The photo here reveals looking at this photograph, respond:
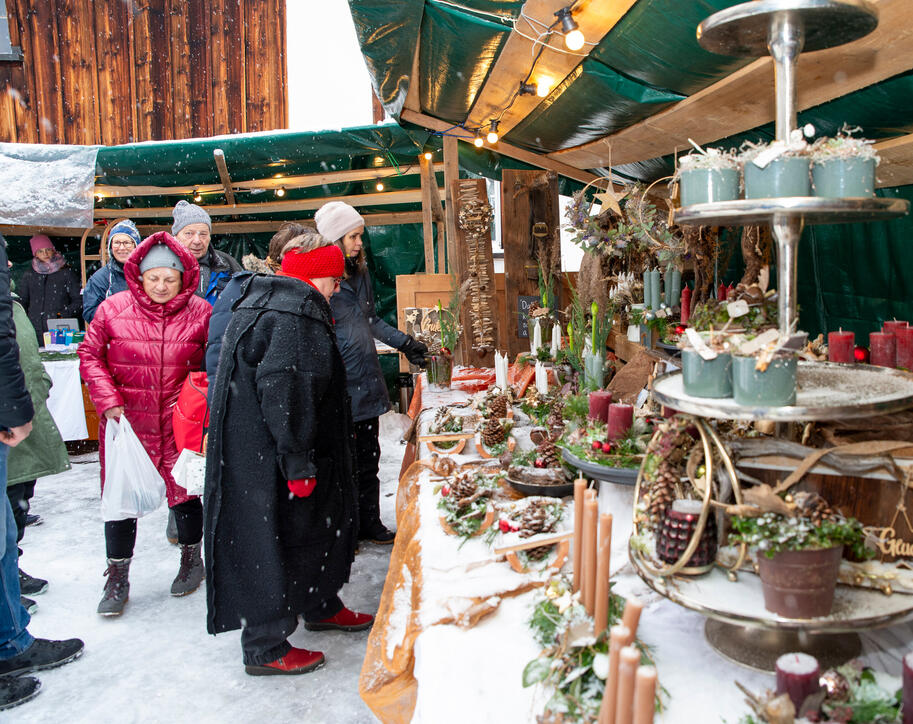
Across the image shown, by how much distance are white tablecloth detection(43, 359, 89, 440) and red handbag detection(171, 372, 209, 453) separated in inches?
153

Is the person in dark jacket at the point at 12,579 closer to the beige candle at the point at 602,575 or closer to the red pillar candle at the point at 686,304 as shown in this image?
the beige candle at the point at 602,575

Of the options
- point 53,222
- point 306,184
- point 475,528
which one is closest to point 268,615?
point 475,528

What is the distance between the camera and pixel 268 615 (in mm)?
2664

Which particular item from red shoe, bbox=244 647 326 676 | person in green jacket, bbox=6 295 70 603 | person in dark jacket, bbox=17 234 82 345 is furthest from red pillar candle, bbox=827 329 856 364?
person in dark jacket, bbox=17 234 82 345

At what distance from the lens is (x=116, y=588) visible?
11.4 ft

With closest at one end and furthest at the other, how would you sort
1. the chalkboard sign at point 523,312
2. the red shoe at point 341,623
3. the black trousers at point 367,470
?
the red shoe at point 341,623
the black trousers at point 367,470
the chalkboard sign at point 523,312

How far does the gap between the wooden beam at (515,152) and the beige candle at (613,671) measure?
498cm

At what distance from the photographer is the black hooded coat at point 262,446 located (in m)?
2.54

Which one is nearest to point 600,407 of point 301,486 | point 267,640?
point 301,486

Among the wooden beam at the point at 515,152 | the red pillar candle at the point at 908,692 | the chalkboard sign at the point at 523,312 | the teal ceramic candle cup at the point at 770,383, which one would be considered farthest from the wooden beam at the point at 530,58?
the red pillar candle at the point at 908,692

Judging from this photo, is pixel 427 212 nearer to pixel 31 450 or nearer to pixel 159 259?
pixel 159 259

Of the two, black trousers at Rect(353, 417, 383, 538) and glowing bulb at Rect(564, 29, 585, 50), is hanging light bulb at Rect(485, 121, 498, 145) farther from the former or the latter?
black trousers at Rect(353, 417, 383, 538)

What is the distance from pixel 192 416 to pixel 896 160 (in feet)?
10.6

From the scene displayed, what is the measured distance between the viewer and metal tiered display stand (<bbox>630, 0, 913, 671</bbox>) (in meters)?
1.28
